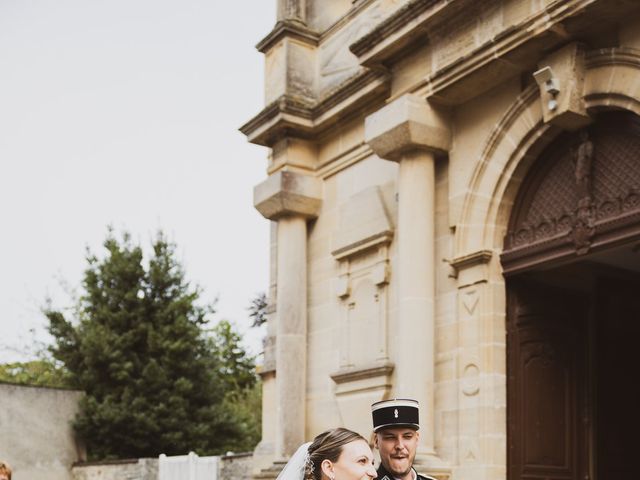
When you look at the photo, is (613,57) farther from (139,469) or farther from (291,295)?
(139,469)

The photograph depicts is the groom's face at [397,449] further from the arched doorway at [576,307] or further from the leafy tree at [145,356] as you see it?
the leafy tree at [145,356]

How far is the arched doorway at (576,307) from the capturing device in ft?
27.2

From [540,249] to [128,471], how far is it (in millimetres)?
11406

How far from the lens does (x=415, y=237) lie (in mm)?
9523

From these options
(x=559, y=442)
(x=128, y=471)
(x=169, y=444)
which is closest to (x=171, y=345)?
(x=169, y=444)

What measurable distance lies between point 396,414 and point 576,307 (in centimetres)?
513

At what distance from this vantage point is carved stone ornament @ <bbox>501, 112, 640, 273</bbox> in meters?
8.11

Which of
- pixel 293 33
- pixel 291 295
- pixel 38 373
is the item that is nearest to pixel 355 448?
pixel 291 295

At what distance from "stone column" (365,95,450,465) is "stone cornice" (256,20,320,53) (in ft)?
8.58

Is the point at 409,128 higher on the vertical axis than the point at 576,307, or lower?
higher

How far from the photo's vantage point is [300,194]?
11.7m

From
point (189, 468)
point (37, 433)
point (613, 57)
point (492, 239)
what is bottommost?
point (189, 468)

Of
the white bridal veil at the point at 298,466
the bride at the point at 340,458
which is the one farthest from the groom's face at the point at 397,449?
the bride at the point at 340,458

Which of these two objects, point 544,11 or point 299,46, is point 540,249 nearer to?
point 544,11
